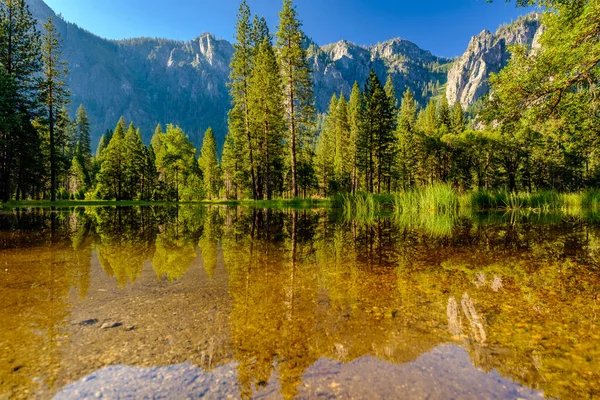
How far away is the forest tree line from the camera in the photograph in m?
10.4

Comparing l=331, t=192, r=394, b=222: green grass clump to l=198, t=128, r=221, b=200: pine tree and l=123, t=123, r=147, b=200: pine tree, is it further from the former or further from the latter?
l=198, t=128, r=221, b=200: pine tree

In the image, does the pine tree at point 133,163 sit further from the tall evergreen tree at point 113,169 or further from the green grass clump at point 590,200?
the green grass clump at point 590,200

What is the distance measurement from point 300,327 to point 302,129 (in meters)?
28.5

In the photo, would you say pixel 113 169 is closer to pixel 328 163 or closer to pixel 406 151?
pixel 328 163

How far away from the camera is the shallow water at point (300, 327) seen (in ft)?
5.46

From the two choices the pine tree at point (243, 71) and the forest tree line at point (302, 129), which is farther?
the pine tree at point (243, 71)

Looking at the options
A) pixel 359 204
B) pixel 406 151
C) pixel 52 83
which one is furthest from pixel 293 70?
pixel 406 151

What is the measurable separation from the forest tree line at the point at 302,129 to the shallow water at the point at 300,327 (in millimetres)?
8492

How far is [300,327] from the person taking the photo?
2316 millimetres

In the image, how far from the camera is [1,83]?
17672mm

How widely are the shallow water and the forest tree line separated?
27.9 ft

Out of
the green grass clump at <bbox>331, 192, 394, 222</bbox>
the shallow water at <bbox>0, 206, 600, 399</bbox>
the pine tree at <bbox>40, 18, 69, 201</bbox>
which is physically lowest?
the shallow water at <bbox>0, 206, 600, 399</bbox>

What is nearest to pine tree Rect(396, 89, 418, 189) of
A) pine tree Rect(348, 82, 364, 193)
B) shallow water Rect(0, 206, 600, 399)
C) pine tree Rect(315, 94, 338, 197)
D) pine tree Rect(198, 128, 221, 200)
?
pine tree Rect(348, 82, 364, 193)

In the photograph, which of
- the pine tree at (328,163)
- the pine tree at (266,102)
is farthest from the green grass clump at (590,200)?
the pine tree at (328,163)
